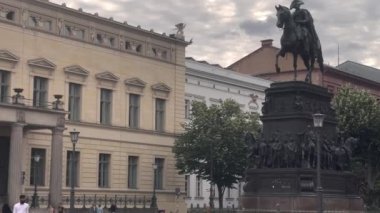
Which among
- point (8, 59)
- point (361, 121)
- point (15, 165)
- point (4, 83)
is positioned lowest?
point (15, 165)

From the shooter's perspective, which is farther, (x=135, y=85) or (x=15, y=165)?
(x=135, y=85)

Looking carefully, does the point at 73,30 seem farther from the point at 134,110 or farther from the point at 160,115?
the point at 160,115

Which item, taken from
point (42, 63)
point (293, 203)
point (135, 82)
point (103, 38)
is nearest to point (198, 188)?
point (135, 82)

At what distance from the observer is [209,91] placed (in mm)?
78375

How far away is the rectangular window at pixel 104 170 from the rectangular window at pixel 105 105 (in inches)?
117

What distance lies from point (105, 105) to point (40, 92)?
24.0ft

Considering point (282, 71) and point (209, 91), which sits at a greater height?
point (282, 71)

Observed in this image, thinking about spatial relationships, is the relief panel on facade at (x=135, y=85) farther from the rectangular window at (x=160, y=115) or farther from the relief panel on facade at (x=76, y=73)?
the relief panel on facade at (x=76, y=73)

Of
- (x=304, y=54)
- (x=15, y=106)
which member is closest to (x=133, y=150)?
(x=15, y=106)

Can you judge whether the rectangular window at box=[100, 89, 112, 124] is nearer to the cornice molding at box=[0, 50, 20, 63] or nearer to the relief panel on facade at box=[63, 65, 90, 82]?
the relief panel on facade at box=[63, 65, 90, 82]

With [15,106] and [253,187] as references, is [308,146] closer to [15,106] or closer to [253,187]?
[253,187]

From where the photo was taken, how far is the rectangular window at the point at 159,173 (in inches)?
2662

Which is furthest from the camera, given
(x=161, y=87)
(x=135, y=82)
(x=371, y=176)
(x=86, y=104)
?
(x=161, y=87)

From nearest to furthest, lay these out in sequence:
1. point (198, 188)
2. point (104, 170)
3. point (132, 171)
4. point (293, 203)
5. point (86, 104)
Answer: point (293, 203) < point (86, 104) < point (104, 170) < point (132, 171) < point (198, 188)
